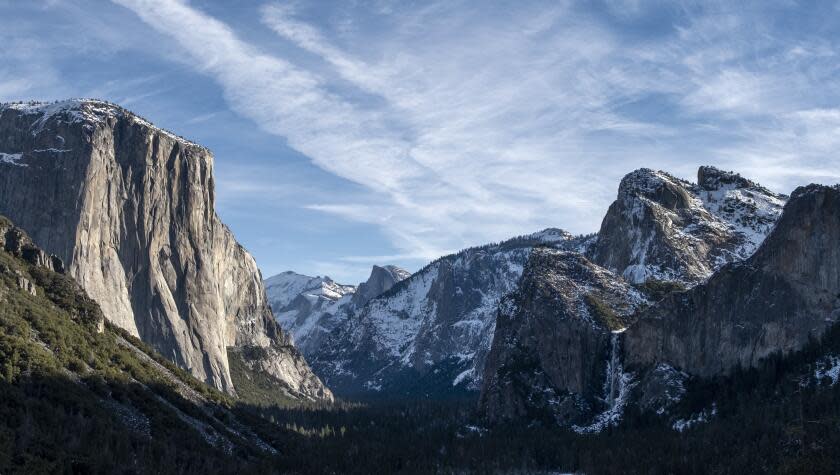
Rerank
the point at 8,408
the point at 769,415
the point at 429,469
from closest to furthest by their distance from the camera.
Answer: the point at 8,408, the point at 769,415, the point at 429,469

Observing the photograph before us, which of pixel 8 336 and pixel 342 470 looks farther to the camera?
pixel 342 470

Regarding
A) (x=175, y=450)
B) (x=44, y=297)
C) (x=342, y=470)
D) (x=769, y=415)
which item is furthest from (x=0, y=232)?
(x=769, y=415)

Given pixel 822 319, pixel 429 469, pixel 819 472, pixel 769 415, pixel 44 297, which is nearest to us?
pixel 819 472

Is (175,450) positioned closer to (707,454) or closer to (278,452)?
(278,452)

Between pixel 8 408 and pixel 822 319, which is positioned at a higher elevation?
pixel 822 319

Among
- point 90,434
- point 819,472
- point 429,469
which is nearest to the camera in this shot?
point 819,472

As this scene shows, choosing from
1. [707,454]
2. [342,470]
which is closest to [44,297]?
[342,470]

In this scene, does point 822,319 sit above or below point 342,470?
above

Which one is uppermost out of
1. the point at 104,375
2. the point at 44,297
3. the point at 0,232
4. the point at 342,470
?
the point at 0,232

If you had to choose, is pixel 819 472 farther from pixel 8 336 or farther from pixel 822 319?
pixel 822 319
